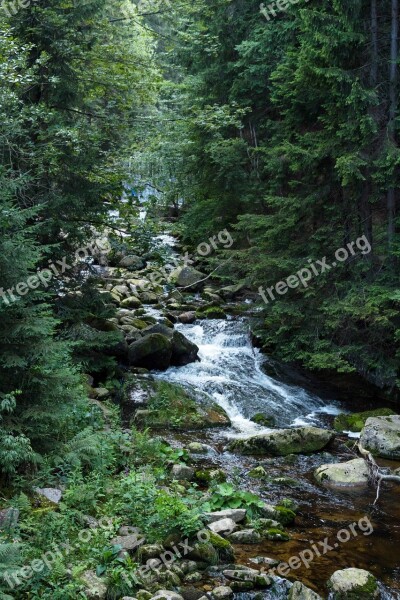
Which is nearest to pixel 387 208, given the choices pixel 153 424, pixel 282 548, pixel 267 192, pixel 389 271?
pixel 389 271

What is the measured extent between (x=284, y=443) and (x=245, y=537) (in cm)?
335

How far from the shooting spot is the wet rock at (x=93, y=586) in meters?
4.64

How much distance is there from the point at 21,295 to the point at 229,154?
1148 cm

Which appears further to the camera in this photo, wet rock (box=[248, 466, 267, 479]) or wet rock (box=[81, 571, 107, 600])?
wet rock (box=[248, 466, 267, 479])

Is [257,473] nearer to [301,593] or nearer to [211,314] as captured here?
[301,593]

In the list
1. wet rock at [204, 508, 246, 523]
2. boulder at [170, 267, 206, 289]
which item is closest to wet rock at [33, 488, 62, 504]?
wet rock at [204, 508, 246, 523]

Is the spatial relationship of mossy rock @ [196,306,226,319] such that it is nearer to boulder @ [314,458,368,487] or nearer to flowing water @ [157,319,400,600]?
flowing water @ [157,319,400,600]

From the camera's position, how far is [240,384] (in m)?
12.8

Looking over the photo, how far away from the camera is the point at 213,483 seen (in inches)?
293

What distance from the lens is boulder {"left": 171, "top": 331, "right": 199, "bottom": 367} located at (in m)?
13.5

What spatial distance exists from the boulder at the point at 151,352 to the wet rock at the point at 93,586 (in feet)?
26.7

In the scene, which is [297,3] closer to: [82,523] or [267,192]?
[267,192]

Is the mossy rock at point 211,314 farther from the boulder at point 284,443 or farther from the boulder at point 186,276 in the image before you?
the boulder at point 284,443

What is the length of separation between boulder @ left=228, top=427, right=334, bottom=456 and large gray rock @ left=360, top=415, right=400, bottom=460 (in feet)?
2.25
